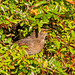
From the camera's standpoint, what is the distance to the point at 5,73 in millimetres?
2232

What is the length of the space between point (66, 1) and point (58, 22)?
49cm

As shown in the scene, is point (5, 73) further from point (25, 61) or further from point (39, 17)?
point (39, 17)

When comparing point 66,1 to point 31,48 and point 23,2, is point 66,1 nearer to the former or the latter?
point 23,2

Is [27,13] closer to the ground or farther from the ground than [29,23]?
farther from the ground

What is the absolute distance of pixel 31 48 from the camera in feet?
8.30

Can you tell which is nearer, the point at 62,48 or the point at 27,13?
the point at 27,13

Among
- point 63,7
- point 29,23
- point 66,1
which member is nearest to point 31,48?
point 29,23

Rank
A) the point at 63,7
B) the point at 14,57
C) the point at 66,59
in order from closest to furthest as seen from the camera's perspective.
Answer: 1. the point at 14,57
2. the point at 63,7
3. the point at 66,59

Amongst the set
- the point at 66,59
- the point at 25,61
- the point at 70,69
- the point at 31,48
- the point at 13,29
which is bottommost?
the point at 70,69

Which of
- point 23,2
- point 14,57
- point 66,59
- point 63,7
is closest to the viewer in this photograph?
point 14,57

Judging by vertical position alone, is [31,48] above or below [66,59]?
above

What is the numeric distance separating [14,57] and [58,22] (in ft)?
4.14

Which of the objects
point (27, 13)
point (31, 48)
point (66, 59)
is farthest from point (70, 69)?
point (27, 13)

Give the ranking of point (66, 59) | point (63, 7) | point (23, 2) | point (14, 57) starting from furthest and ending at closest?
1. point (66, 59)
2. point (63, 7)
3. point (23, 2)
4. point (14, 57)
